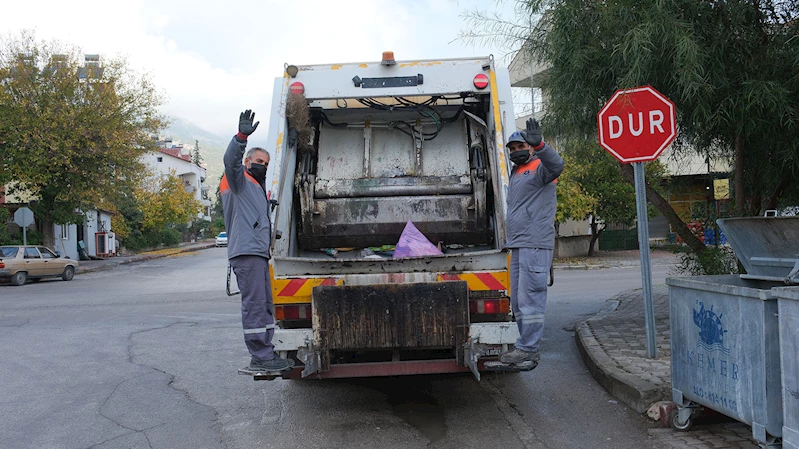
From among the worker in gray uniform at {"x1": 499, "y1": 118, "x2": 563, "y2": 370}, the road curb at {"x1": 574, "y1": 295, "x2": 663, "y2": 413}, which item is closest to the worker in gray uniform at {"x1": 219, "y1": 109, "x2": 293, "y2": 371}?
the worker in gray uniform at {"x1": 499, "y1": 118, "x2": 563, "y2": 370}

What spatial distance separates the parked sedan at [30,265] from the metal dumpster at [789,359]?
20568 mm

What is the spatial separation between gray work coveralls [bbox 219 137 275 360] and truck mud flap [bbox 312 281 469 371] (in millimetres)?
347

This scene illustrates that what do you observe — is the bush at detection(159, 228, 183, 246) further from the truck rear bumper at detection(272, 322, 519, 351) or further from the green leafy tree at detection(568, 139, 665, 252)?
the truck rear bumper at detection(272, 322, 519, 351)

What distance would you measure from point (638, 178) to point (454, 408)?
106 inches

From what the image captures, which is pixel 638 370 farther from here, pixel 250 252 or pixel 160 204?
pixel 160 204

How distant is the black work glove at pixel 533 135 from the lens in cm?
454

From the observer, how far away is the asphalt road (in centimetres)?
453

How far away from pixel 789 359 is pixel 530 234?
1.84 m

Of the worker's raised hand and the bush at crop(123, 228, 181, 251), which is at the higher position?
the worker's raised hand

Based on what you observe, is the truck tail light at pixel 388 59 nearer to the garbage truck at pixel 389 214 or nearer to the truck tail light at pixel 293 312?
the garbage truck at pixel 389 214

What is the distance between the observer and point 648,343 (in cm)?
593

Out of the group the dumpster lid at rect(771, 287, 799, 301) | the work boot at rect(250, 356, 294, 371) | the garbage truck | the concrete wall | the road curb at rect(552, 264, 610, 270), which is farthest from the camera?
the concrete wall

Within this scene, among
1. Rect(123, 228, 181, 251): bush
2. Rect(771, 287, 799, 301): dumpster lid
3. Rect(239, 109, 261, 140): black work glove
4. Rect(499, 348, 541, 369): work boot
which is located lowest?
Rect(499, 348, 541, 369): work boot

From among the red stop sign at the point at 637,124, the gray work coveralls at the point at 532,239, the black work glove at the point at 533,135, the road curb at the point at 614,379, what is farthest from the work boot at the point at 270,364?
the red stop sign at the point at 637,124
